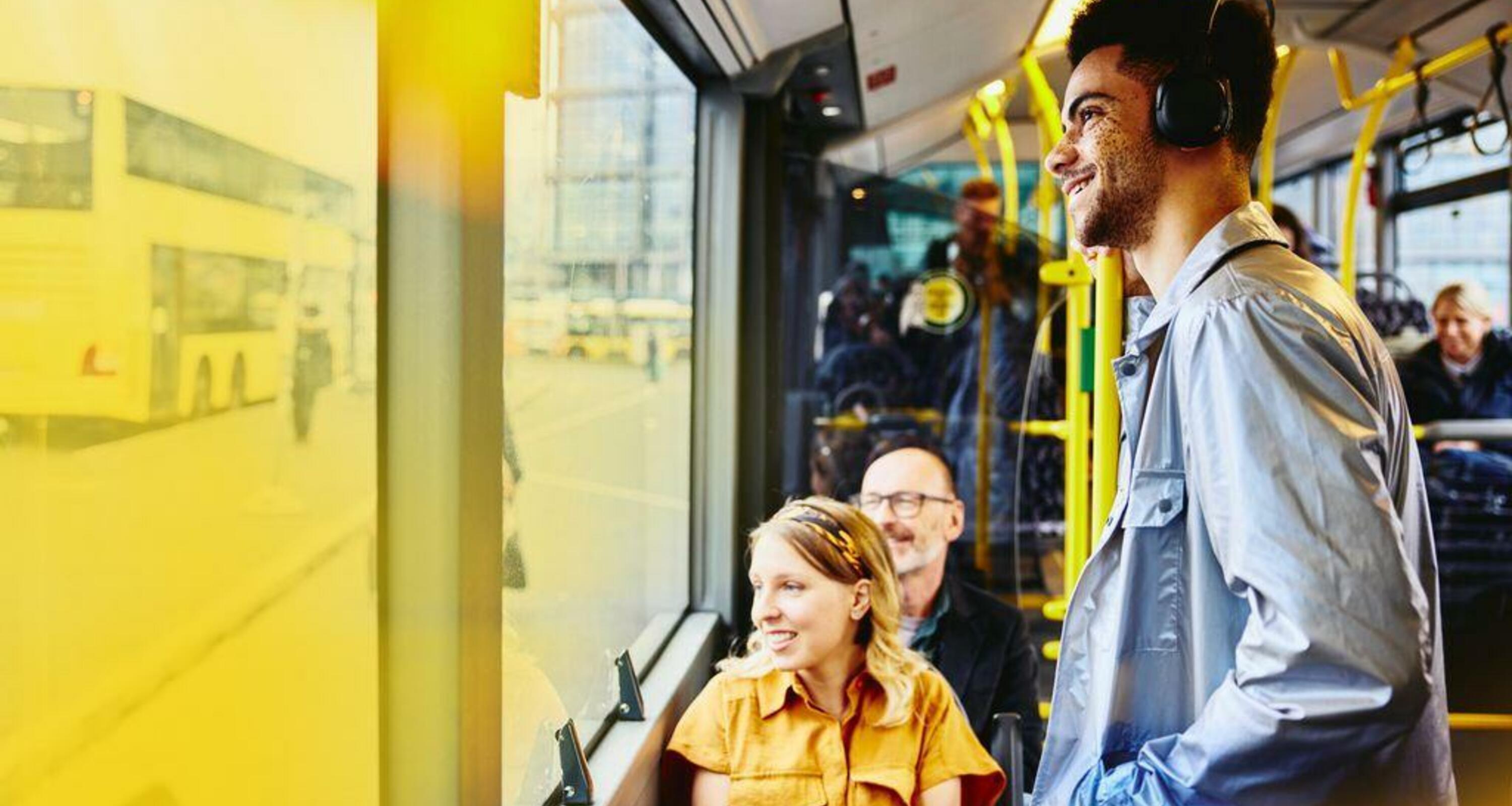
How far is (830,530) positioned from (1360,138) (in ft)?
11.1

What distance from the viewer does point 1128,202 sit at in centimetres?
156

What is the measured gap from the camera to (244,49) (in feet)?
3.53

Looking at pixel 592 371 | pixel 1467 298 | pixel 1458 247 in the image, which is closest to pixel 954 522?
pixel 592 371

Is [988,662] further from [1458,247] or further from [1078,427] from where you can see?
[1458,247]

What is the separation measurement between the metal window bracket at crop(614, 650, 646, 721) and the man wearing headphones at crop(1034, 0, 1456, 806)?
3.22ft

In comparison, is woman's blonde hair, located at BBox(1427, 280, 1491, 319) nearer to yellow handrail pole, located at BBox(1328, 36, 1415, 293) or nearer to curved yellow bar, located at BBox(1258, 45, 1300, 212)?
yellow handrail pole, located at BBox(1328, 36, 1415, 293)

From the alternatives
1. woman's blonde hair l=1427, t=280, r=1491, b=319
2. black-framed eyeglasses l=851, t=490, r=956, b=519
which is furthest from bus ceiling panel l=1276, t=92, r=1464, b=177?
black-framed eyeglasses l=851, t=490, r=956, b=519

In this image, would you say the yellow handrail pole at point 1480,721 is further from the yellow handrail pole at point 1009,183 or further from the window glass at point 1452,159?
the window glass at point 1452,159

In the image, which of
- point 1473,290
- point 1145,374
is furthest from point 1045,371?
point 1145,374

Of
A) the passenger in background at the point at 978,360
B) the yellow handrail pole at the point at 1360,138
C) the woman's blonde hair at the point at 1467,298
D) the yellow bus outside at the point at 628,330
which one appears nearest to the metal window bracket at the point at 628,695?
the yellow bus outside at the point at 628,330

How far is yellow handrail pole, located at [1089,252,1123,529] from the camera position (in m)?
2.15

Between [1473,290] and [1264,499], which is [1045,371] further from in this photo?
[1264,499]

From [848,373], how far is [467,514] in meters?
3.05

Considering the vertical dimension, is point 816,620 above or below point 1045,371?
below
